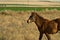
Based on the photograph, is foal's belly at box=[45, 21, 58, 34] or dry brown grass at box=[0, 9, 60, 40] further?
dry brown grass at box=[0, 9, 60, 40]

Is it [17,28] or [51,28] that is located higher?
[51,28]

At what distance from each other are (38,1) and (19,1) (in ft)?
4.02

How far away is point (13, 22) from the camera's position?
877 cm

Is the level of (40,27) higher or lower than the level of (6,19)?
higher

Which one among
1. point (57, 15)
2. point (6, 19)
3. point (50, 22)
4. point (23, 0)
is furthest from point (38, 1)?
point (50, 22)

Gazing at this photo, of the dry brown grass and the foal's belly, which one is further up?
the foal's belly

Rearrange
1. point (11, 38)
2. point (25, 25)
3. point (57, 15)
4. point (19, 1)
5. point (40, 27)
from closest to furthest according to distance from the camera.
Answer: point (40, 27) → point (11, 38) → point (25, 25) → point (57, 15) → point (19, 1)

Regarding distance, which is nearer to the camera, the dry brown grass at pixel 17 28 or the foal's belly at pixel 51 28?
the foal's belly at pixel 51 28

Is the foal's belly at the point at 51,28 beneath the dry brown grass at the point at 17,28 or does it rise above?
above

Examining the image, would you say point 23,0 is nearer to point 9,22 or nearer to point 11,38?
point 9,22

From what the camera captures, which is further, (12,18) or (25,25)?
(12,18)

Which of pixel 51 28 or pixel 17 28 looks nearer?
pixel 51 28

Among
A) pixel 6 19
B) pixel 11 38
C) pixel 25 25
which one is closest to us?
pixel 11 38

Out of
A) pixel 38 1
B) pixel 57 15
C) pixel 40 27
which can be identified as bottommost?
pixel 38 1
